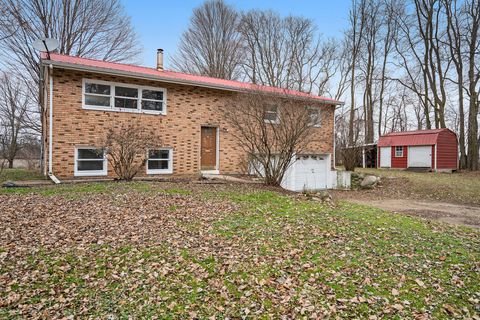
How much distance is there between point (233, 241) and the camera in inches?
185

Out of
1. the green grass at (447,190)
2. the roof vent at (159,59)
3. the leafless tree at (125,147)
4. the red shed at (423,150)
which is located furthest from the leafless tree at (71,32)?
the red shed at (423,150)

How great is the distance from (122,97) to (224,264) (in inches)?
374

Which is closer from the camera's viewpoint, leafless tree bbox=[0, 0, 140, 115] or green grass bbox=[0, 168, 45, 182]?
green grass bbox=[0, 168, 45, 182]

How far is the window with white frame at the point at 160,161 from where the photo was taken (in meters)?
11.9

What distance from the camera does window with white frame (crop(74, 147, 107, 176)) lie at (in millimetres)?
10625

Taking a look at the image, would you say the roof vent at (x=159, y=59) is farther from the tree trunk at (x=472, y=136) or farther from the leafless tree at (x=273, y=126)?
the tree trunk at (x=472, y=136)

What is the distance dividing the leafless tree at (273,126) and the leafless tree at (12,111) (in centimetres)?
1687

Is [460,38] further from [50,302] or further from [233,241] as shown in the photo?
[50,302]

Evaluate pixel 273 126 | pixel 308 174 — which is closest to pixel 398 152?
pixel 308 174

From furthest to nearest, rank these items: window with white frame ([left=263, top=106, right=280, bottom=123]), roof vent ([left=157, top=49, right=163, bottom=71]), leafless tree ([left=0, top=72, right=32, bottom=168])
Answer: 1. leafless tree ([left=0, top=72, right=32, bottom=168])
2. roof vent ([left=157, top=49, right=163, bottom=71])
3. window with white frame ([left=263, top=106, right=280, bottom=123])

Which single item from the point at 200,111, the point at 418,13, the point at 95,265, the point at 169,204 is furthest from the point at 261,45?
the point at 95,265

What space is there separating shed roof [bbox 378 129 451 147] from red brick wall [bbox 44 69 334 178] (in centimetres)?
1034

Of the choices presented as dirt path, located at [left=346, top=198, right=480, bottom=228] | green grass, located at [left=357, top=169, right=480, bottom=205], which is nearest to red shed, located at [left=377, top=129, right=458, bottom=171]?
green grass, located at [left=357, top=169, right=480, bottom=205]

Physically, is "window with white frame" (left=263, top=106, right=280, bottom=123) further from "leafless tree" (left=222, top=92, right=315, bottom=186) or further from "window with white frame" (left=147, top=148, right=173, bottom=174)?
"window with white frame" (left=147, top=148, right=173, bottom=174)
